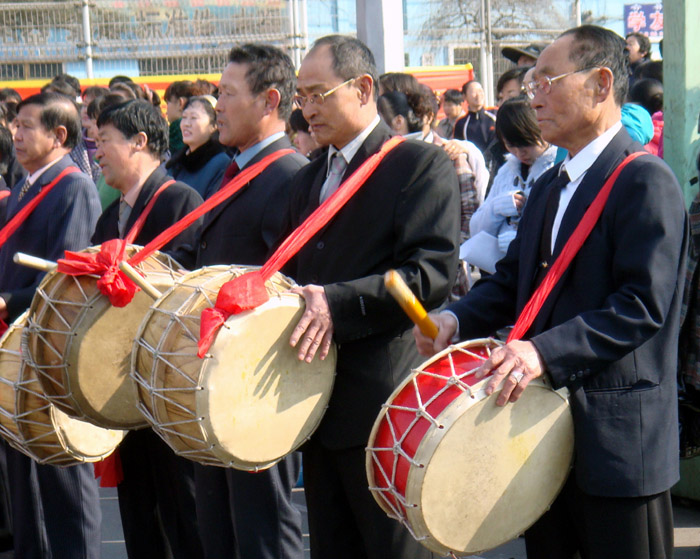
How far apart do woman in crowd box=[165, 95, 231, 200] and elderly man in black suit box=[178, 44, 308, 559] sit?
1795 millimetres

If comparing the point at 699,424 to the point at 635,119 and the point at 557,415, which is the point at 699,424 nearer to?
the point at 635,119

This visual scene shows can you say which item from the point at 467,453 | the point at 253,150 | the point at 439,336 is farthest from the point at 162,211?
the point at 467,453

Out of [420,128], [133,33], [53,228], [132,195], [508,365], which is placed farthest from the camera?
[133,33]

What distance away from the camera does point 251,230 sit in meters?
3.51

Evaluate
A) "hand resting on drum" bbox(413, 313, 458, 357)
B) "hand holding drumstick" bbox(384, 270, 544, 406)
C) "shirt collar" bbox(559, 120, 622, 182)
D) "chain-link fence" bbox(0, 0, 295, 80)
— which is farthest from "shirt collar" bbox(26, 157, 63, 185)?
"chain-link fence" bbox(0, 0, 295, 80)

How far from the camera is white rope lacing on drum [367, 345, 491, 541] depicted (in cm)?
244

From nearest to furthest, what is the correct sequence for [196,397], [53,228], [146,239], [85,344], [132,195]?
[196,397], [85,344], [146,239], [132,195], [53,228]

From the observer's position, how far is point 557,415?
2.52 m

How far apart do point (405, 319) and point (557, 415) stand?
66cm

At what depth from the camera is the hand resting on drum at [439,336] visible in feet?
8.87

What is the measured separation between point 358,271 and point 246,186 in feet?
2.30

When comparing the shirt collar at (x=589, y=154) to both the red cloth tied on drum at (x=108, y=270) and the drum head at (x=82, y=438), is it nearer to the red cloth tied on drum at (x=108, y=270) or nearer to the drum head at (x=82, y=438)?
the red cloth tied on drum at (x=108, y=270)

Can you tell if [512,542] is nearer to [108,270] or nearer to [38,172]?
[108,270]

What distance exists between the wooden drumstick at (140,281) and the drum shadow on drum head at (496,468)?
1.03 m
